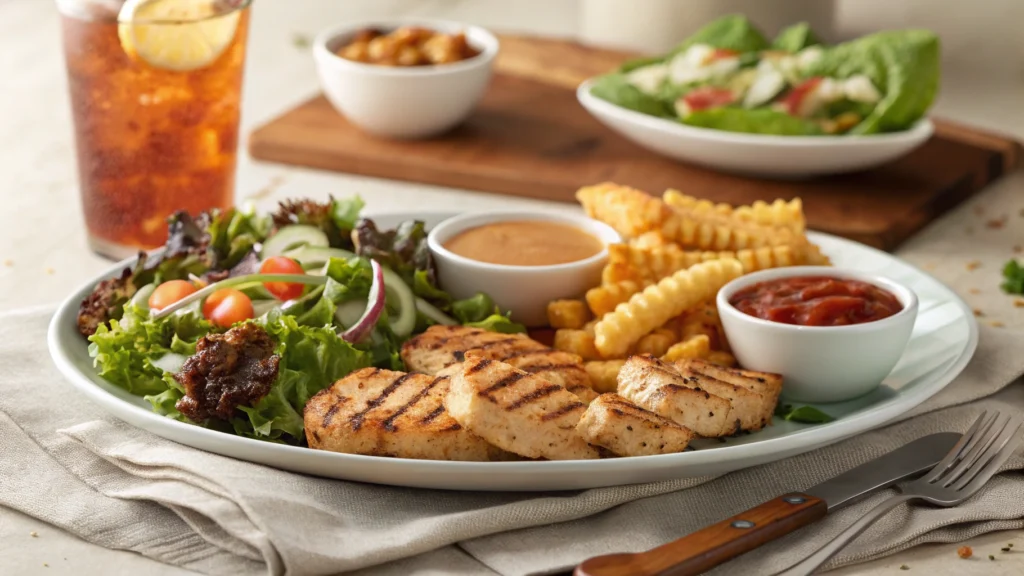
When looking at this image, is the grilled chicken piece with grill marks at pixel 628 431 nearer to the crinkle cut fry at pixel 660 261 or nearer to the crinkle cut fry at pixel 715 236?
the crinkle cut fry at pixel 660 261

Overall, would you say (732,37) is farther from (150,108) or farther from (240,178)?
(150,108)

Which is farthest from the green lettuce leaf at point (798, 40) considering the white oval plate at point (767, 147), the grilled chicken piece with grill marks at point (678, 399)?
the grilled chicken piece with grill marks at point (678, 399)

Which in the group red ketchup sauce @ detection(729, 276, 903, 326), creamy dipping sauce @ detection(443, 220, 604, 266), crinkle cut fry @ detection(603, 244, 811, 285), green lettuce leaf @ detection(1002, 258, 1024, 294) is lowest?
green lettuce leaf @ detection(1002, 258, 1024, 294)

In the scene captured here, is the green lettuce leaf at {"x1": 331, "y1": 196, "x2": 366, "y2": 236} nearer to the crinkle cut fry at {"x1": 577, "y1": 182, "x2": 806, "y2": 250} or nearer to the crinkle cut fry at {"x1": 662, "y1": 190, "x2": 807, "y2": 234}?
the crinkle cut fry at {"x1": 577, "y1": 182, "x2": 806, "y2": 250}

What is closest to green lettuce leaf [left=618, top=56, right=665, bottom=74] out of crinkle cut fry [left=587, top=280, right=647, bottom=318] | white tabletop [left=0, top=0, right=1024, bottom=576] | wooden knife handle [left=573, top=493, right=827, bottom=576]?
white tabletop [left=0, top=0, right=1024, bottom=576]

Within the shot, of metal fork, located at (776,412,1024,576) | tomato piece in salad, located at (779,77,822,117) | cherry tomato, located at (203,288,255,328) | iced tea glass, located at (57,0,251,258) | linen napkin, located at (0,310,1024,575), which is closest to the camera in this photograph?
linen napkin, located at (0,310,1024,575)

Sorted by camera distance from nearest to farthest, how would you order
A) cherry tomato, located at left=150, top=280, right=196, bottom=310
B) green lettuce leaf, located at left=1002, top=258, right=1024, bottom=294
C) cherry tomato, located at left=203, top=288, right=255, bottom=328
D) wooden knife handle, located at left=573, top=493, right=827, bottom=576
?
wooden knife handle, located at left=573, top=493, right=827, bottom=576 < cherry tomato, located at left=203, top=288, right=255, bottom=328 < cherry tomato, located at left=150, top=280, right=196, bottom=310 < green lettuce leaf, located at left=1002, top=258, right=1024, bottom=294

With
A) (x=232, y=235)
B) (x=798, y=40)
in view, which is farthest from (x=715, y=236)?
(x=798, y=40)

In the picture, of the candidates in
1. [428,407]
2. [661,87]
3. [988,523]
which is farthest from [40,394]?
[661,87]
